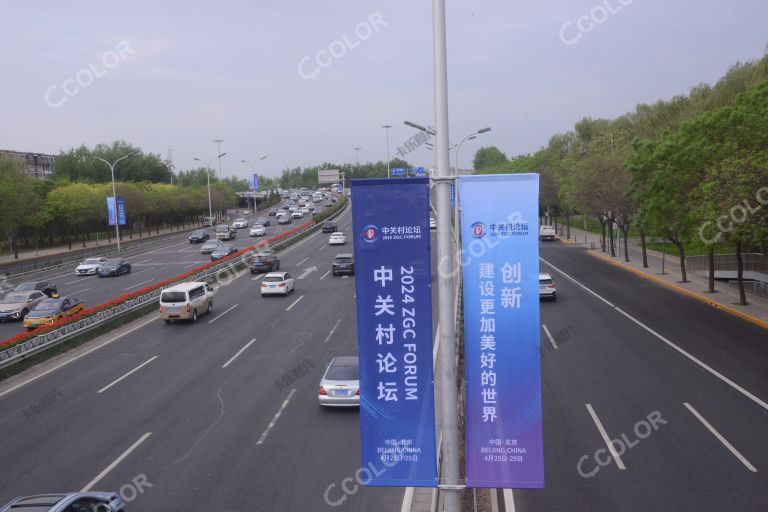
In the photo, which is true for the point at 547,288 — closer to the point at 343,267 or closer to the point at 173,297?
the point at 343,267

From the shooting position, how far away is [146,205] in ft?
268


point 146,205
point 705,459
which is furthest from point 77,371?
point 146,205

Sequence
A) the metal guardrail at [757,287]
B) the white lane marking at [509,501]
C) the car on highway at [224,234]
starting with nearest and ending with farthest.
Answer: the white lane marking at [509,501] < the metal guardrail at [757,287] < the car on highway at [224,234]

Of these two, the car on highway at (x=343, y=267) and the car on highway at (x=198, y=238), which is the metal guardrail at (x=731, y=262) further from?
the car on highway at (x=198, y=238)

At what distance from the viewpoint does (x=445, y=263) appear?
6.99 metres

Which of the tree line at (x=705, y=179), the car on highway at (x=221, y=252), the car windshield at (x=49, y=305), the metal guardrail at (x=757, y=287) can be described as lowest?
the metal guardrail at (x=757, y=287)

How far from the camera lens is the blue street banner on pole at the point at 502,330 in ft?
24.8

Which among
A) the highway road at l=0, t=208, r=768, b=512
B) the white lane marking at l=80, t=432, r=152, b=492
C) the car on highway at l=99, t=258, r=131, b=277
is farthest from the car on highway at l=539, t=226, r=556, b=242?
the white lane marking at l=80, t=432, r=152, b=492

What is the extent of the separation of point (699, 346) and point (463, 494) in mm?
15201

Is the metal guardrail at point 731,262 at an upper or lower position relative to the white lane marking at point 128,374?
upper

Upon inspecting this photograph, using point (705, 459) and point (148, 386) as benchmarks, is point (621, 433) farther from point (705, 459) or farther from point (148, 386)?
point (148, 386)

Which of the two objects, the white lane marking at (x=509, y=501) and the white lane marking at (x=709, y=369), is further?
the white lane marking at (x=709, y=369)

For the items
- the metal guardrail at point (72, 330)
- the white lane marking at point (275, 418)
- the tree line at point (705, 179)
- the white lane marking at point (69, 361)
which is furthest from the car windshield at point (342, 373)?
the tree line at point (705, 179)

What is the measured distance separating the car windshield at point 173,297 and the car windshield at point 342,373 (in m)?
14.0
